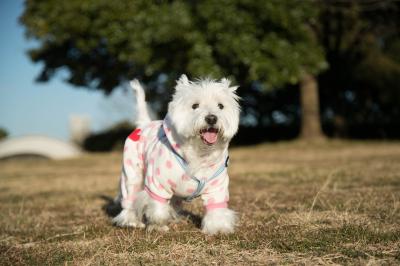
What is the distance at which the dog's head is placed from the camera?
3.74 metres

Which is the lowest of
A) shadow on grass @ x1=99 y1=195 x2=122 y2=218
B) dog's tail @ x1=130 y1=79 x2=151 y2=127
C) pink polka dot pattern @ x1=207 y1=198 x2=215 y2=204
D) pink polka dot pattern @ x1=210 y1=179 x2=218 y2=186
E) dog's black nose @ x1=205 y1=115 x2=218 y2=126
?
shadow on grass @ x1=99 y1=195 x2=122 y2=218

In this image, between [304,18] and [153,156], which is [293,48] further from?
[153,156]

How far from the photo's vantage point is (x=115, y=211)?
5707 mm

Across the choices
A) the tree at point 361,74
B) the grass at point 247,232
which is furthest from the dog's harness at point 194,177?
the tree at point 361,74

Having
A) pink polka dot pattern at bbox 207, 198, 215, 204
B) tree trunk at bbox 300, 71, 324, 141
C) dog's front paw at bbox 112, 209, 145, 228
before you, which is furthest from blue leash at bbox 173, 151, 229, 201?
tree trunk at bbox 300, 71, 324, 141

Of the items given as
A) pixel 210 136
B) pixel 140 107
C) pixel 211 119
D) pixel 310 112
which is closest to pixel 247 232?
pixel 210 136

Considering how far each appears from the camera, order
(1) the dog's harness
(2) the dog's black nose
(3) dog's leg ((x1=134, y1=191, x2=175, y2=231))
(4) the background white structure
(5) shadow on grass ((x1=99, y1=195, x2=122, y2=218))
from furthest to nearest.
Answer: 1. (4) the background white structure
2. (5) shadow on grass ((x1=99, y1=195, x2=122, y2=218))
3. (3) dog's leg ((x1=134, y1=191, x2=175, y2=231))
4. (1) the dog's harness
5. (2) the dog's black nose

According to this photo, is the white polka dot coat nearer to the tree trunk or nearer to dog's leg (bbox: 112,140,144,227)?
dog's leg (bbox: 112,140,144,227)

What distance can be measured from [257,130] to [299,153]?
32.4ft

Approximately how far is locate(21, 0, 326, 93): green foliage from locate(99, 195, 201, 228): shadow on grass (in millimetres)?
8000

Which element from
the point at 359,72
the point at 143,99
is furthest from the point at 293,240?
the point at 359,72

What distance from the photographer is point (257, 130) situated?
81.0 feet

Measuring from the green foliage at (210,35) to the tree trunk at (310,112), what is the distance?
222 centimetres

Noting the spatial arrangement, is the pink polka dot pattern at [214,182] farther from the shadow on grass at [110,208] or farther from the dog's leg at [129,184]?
the shadow on grass at [110,208]
